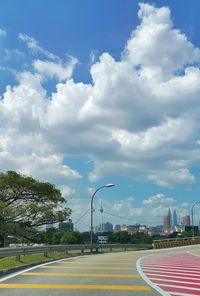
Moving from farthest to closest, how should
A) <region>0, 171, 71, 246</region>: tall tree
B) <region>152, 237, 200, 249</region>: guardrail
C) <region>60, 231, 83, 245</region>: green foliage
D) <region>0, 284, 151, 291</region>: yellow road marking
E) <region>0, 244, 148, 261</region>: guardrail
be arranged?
<region>60, 231, 83, 245</region>: green foliage → <region>152, 237, 200, 249</region>: guardrail → <region>0, 171, 71, 246</region>: tall tree → <region>0, 244, 148, 261</region>: guardrail → <region>0, 284, 151, 291</region>: yellow road marking

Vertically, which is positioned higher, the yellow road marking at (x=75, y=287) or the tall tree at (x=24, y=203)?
the tall tree at (x=24, y=203)

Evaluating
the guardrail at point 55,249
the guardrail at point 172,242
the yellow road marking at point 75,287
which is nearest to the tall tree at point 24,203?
the guardrail at point 55,249

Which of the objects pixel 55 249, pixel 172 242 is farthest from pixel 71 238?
pixel 55 249

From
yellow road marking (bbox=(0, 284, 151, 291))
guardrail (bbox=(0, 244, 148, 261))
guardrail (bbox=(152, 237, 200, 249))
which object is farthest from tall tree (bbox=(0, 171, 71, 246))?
yellow road marking (bbox=(0, 284, 151, 291))

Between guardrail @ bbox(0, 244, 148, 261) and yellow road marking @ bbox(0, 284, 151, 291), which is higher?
guardrail @ bbox(0, 244, 148, 261)

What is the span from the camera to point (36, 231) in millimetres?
52000

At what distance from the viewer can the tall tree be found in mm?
49094

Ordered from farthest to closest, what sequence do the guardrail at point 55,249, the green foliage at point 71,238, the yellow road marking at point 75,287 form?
the green foliage at point 71,238, the guardrail at point 55,249, the yellow road marking at point 75,287

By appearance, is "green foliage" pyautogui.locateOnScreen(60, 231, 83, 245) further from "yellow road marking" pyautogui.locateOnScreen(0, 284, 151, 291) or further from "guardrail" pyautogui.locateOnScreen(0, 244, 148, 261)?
"yellow road marking" pyautogui.locateOnScreen(0, 284, 151, 291)

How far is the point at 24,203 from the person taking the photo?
51.1 metres

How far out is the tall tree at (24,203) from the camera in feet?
161

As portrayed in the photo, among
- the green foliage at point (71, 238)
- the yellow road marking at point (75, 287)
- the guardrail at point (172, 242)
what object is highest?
the green foliage at point (71, 238)

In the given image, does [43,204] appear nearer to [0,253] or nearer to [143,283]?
[0,253]

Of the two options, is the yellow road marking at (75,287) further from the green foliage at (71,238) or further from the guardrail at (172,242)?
the green foliage at (71,238)
